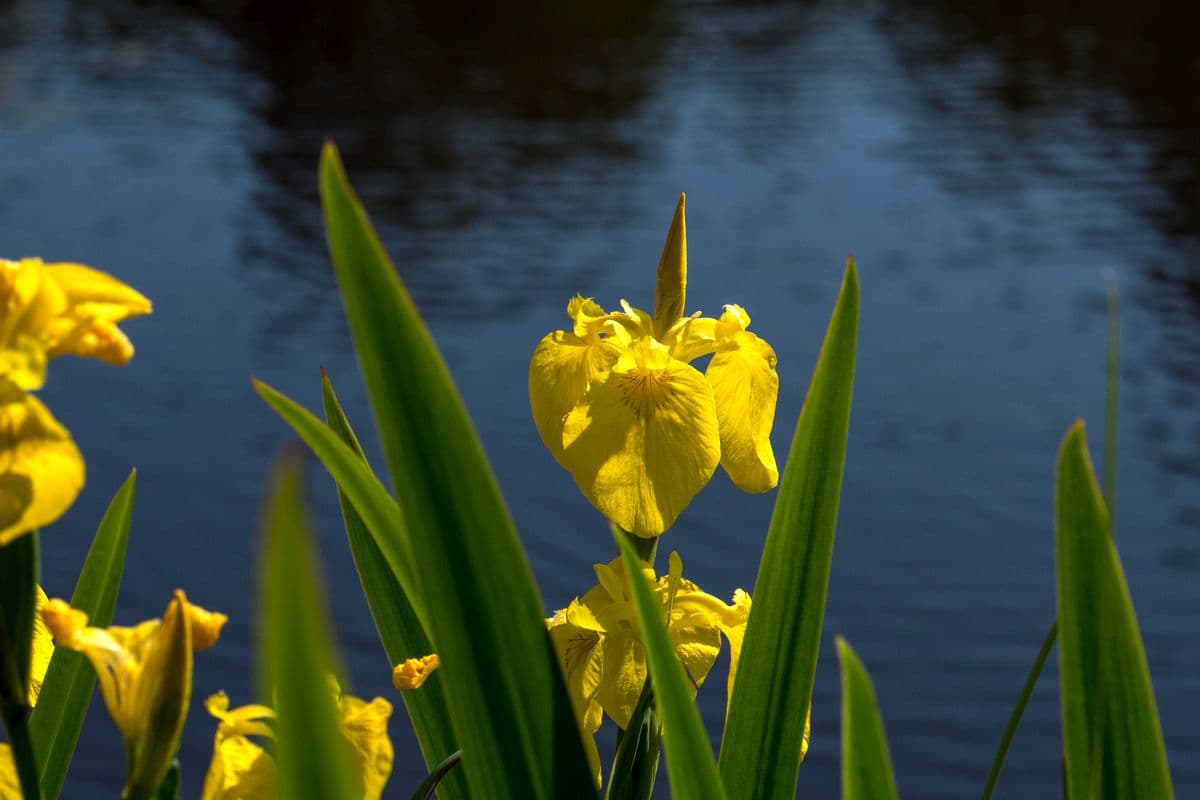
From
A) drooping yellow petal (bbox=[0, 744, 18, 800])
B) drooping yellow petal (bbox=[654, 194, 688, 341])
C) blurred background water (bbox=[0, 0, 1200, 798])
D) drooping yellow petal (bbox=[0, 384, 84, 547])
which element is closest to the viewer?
drooping yellow petal (bbox=[0, 384, 84, 547])

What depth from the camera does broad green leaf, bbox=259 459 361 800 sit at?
0.27 m

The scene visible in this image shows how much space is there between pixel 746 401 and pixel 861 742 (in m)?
0.23

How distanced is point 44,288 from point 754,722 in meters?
0.36

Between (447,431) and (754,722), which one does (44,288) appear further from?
(754,722)

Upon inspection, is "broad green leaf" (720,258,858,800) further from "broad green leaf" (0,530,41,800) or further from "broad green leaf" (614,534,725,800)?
"broad green leaf" (0,530,41,800)

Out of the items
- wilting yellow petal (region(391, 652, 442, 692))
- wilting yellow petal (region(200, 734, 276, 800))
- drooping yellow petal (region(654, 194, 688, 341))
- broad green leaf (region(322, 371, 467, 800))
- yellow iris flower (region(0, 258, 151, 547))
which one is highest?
yellow iris flower (region(0, 258, 151, 547))

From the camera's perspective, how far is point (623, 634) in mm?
678

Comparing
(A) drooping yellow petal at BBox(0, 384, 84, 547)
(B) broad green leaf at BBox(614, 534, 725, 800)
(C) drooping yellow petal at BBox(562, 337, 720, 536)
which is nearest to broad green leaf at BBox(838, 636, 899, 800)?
(B) broad green leaf at BBox(614, 534, 725, 800)

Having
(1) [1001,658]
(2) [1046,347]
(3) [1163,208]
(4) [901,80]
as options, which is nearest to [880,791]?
(1) [1001,658]

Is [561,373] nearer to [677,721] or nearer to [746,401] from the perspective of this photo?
[746,401]

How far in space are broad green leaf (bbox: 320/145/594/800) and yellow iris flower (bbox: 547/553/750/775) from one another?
135 mm

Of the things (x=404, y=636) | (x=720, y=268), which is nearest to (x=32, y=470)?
(x=404, y=636)

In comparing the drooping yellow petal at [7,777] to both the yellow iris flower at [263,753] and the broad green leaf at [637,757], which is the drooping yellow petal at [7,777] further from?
the broad green leaf at [637,757]

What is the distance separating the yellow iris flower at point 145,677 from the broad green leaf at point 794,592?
10.2 inches
